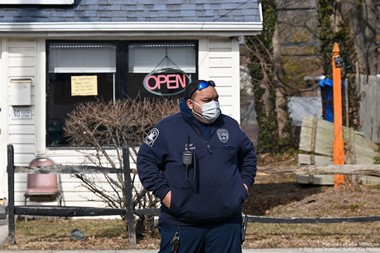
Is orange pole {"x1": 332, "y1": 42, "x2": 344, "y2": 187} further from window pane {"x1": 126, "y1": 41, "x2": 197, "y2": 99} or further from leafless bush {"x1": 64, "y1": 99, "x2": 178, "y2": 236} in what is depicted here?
leafless bush {"x1": 64, "y1": 99, "x2": 178, "y2": 236}

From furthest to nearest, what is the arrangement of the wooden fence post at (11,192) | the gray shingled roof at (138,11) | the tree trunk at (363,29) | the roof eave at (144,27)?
the tree trunk at (363,29)
the gray shingled roof at (138,11)
the roof eave at (144,27)
the wooden fence post at (11,192)

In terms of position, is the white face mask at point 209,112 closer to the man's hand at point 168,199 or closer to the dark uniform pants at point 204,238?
the man's hand at point 168,199

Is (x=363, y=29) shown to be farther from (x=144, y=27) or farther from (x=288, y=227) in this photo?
(x=288, y=227)

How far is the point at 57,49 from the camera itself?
11117 mm

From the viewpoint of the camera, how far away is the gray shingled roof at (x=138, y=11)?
10805 mm

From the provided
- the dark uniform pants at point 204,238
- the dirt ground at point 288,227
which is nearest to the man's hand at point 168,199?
the dark uniform pants at point 204,238

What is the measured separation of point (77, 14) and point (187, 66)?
165cm

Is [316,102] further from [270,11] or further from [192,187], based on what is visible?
[192,187]

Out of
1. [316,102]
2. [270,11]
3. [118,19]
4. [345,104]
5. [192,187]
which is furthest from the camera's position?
[316,102]

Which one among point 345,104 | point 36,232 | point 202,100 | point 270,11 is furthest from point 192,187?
point 270,11

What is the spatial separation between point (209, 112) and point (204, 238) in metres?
0.83

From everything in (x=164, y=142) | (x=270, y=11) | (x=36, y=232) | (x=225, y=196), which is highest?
(x=270, y=11)

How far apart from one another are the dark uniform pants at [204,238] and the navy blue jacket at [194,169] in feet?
0.19

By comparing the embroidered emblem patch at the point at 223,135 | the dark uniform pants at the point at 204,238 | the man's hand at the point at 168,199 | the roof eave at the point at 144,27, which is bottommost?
the dark uniform pants at the point at 204,238
